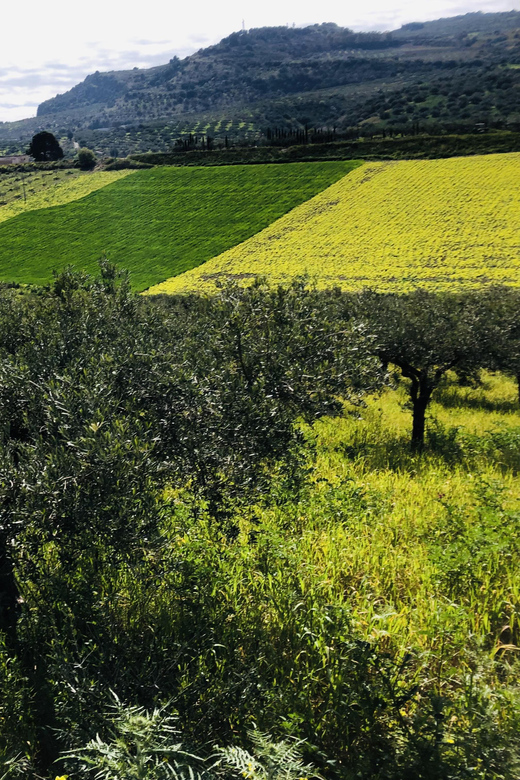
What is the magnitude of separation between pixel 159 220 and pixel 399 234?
43044mm

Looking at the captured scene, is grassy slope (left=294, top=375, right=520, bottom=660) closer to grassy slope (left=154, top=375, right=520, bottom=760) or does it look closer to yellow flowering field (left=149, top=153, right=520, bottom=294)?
grassy slope (left=154, top=375, right=520, bottom=760)

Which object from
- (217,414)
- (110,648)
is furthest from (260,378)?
(110,648)

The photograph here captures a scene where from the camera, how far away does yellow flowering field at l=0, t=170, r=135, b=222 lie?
4033 inches

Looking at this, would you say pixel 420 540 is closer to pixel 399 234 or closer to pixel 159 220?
pixel 399 234

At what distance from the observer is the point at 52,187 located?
368 ft

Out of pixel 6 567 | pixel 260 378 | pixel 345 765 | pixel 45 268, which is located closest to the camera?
pixel 345 765

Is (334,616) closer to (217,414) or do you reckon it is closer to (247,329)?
(217,414)

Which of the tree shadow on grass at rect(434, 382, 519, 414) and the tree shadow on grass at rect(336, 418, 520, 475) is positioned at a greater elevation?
the tree shadow on grass at rect(336, 418, 520, 475)

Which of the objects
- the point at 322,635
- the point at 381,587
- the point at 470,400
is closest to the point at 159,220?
the point at 470,400

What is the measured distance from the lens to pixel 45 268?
7738cm

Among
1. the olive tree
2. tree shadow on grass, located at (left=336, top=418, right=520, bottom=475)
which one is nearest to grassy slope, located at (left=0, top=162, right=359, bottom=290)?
the olive tree

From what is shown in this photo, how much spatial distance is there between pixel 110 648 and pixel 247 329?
5456mm

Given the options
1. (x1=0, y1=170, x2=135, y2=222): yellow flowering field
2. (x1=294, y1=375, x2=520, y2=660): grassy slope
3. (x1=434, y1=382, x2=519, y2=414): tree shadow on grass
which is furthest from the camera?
(x1=0, y1=170, x2=135, y2=222): yellow flowering field

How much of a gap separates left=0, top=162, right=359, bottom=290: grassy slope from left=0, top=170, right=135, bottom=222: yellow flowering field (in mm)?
4300
